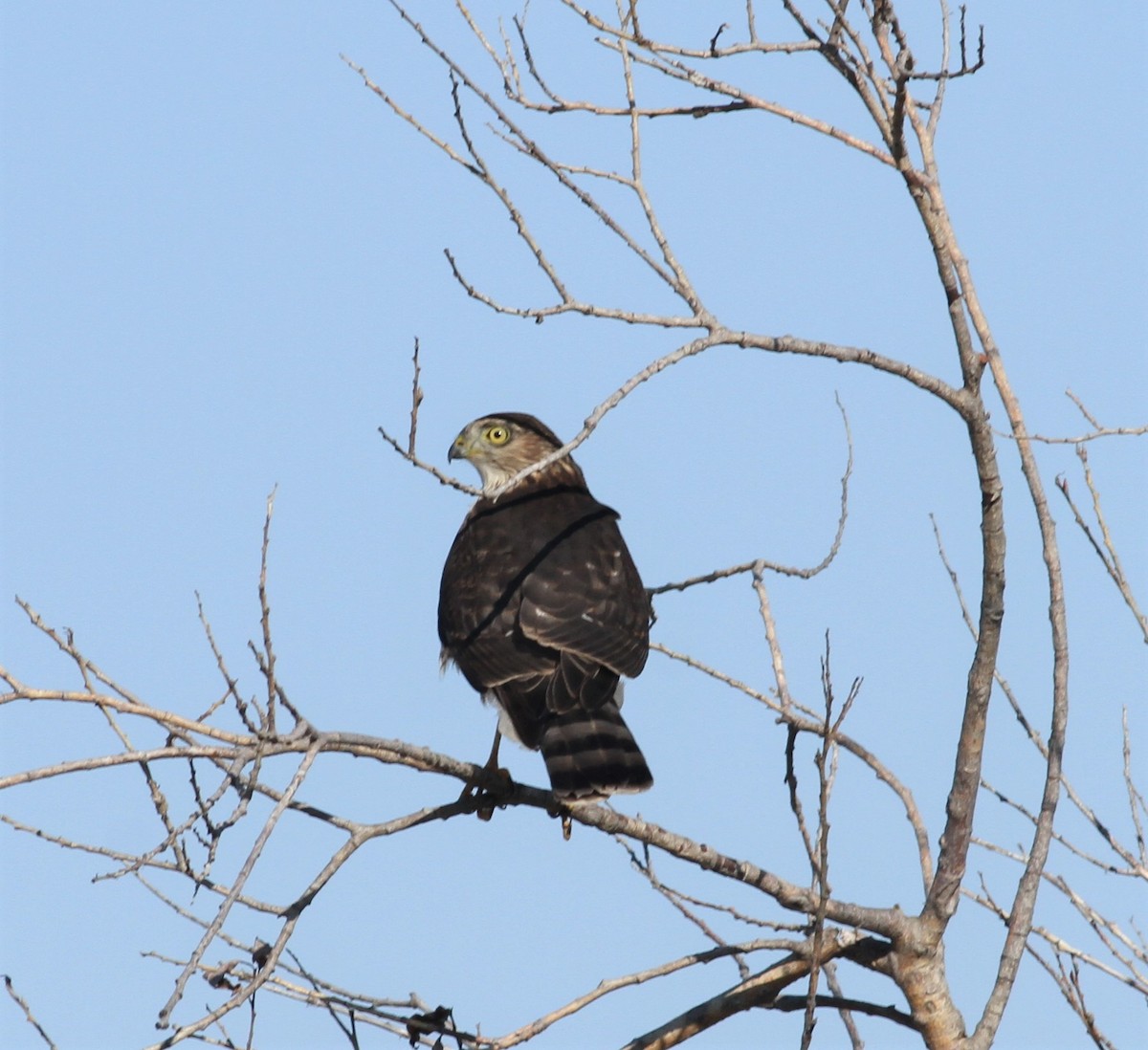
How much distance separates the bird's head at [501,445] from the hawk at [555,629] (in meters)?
0.74

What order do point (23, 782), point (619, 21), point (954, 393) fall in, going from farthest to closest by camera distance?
point (619, 21) → point (954, 393) → point (23, 782)

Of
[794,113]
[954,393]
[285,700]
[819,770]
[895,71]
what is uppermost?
[794,113]

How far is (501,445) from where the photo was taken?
793cm

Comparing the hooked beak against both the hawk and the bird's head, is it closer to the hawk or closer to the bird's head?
the bird's head

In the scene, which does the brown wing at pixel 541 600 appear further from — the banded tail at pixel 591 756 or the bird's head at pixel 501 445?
the bird's head at pixel 501 445

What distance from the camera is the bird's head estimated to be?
311 inches

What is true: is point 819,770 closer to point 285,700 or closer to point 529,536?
point 285,700

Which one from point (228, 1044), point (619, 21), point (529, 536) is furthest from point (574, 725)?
point (619, 21)

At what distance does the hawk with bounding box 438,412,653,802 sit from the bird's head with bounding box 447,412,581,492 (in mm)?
736

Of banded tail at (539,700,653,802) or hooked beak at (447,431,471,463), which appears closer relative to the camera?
banded tail at (539,700,653,802)

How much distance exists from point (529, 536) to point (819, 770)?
287cm

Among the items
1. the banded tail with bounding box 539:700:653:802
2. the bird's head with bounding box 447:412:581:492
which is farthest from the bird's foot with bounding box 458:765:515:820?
the bird's head with bounding box 447:412:581:492

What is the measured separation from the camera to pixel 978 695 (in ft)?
15.8

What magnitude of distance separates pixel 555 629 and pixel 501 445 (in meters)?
2.10
